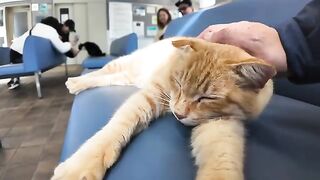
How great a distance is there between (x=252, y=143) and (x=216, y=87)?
143 mm

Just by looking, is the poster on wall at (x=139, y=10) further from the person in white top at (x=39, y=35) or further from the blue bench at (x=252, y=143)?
the blue bench at (x=252, y=143)

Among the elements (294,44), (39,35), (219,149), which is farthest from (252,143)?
(39,35)

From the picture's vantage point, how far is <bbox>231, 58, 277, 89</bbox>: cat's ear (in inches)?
23.7

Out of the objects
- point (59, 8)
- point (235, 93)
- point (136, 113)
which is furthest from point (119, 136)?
point (59, 8)

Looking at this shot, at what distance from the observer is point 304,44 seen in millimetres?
631

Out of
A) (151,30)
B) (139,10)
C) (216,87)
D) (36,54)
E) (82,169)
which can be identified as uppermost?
(139,10)

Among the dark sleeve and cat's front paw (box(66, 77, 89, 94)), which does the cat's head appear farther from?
cat's front paw (box(66, 77, 89, 94))

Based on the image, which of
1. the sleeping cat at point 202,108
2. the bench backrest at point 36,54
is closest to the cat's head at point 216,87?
the sleeping cat at point 202,108

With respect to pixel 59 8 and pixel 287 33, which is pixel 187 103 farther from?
pixel 59 8

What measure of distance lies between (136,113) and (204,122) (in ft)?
0.53

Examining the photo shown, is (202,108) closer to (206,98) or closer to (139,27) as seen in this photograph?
(206,98)

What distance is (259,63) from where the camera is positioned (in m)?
0.60

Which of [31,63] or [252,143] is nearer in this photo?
[252,143]

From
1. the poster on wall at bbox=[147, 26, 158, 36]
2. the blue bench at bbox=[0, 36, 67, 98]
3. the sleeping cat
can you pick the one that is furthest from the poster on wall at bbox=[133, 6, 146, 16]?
the sleeping cat
